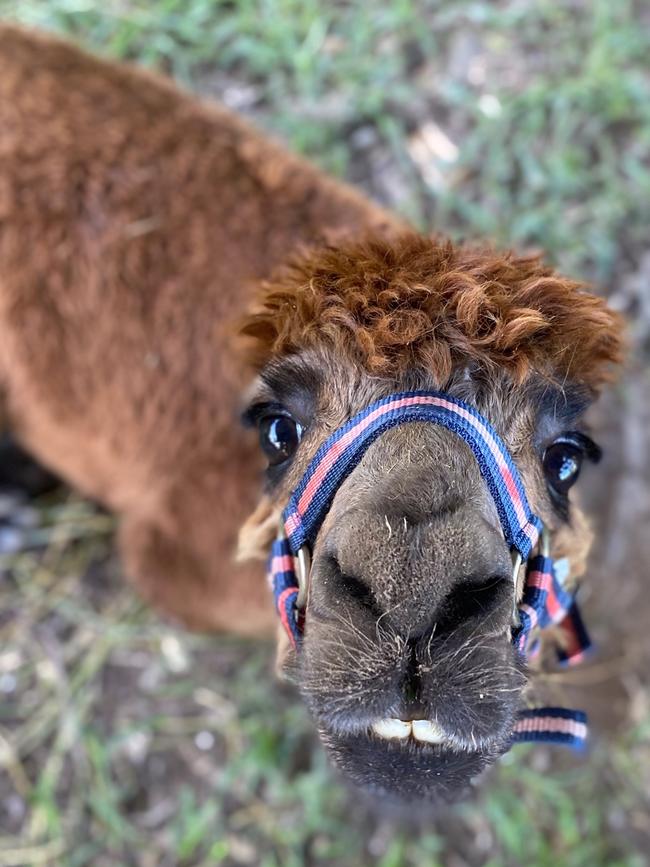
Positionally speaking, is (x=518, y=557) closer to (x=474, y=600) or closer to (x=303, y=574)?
(x=474, y=600)

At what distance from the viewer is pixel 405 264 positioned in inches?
63.6

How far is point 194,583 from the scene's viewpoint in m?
2.84

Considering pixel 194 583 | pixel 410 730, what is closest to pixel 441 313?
pixel 410 730

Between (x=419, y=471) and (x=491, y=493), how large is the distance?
162 mm

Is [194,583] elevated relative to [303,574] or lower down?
elevated

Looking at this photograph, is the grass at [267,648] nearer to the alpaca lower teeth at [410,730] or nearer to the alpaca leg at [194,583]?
the alpaca leg at [194,583]

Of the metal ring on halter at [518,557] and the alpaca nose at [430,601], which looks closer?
the alpaca nose at [430,601]

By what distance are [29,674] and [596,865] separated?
264 cm

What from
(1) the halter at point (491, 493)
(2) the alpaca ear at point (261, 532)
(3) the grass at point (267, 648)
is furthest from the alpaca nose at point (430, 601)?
(3) the grass at point (267, 648)

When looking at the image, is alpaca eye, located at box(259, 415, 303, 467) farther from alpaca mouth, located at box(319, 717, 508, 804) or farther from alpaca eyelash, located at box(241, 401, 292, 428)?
alpaca mouth, located at box(319, 717, 508, 804)

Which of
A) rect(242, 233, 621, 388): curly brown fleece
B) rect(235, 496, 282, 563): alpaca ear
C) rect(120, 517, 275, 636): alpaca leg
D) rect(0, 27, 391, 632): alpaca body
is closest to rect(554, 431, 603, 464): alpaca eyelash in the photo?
rect(242, 233, 621, 388): curly brown fleece

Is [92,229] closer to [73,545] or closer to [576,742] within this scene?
[73,545]

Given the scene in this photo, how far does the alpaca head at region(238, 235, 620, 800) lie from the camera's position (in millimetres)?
1275

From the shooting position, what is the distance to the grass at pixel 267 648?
3.18 m
